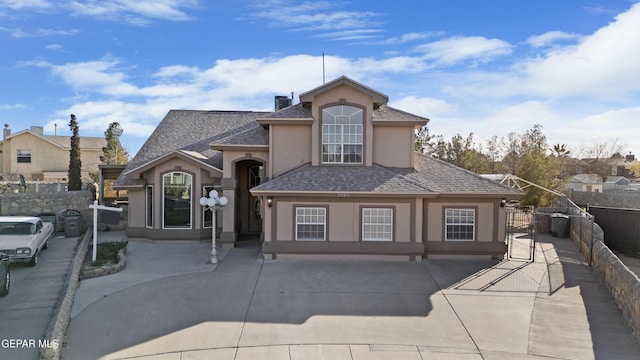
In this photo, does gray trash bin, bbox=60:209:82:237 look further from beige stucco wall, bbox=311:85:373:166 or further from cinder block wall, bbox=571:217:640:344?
cinder block wall, bbox=571:217:640:344

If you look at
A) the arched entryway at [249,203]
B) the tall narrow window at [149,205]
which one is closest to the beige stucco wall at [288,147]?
the arched entryway at [249,203]

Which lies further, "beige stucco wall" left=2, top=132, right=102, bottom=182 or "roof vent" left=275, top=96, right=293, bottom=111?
"beige stucco wall" left=2, top=132, right=102, bottom=182

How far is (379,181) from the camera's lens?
15445 mm

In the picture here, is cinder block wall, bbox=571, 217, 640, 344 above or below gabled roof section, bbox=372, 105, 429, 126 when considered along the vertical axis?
below

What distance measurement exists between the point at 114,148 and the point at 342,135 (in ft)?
88.2

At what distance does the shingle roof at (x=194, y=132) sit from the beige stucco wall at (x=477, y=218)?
8.89m

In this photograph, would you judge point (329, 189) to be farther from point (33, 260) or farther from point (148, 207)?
point (33, 260)

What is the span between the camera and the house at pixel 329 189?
15.1 m

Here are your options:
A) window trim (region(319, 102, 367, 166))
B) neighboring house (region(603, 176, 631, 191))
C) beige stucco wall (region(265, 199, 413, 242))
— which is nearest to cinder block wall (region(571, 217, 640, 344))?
beige stucco wall (region(265, 199, 413, 242))

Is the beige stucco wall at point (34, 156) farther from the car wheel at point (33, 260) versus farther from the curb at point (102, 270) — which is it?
the curb at point (102, 270)

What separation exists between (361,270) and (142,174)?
1055cm

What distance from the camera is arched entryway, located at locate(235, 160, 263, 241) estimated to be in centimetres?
2038

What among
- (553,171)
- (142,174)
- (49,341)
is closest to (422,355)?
(49,341)

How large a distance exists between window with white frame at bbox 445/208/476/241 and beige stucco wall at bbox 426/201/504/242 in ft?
0.63
